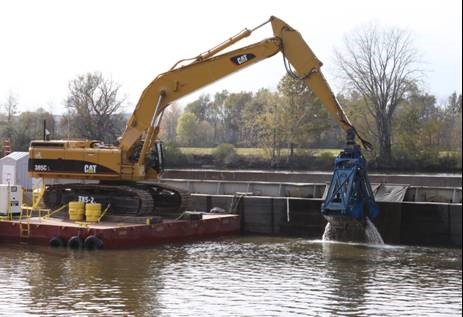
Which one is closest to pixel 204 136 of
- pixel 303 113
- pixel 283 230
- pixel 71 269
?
pixel 303 113

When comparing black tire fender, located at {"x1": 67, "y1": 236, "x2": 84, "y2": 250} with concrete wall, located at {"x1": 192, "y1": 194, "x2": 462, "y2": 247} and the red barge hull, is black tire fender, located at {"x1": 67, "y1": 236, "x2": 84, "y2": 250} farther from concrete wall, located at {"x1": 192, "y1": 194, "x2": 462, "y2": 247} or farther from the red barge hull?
concrete wall, located at {"x1": 192, "y1": 194, "x2": 462, "y2": 247}

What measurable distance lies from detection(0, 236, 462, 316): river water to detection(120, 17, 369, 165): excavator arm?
407 cm

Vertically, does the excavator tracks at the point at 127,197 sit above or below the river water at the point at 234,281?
above

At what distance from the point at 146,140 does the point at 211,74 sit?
288 cm

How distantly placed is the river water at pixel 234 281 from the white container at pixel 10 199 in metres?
1.68

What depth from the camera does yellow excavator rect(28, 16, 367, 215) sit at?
76.1ft

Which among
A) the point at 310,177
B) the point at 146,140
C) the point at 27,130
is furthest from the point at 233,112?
the point at 146,140

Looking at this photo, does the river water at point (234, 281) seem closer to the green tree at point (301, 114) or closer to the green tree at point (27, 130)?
the green tree at point (27, 130)

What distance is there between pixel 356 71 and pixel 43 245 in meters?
42.1

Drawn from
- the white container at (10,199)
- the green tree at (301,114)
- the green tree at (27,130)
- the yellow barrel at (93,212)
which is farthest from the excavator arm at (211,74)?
the green tree at (301,114)

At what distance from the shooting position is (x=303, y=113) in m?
62.9

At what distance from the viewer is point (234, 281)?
16188mm

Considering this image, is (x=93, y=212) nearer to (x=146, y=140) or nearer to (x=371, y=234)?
(x=146, y=140)

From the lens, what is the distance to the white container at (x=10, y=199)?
22828 mm
